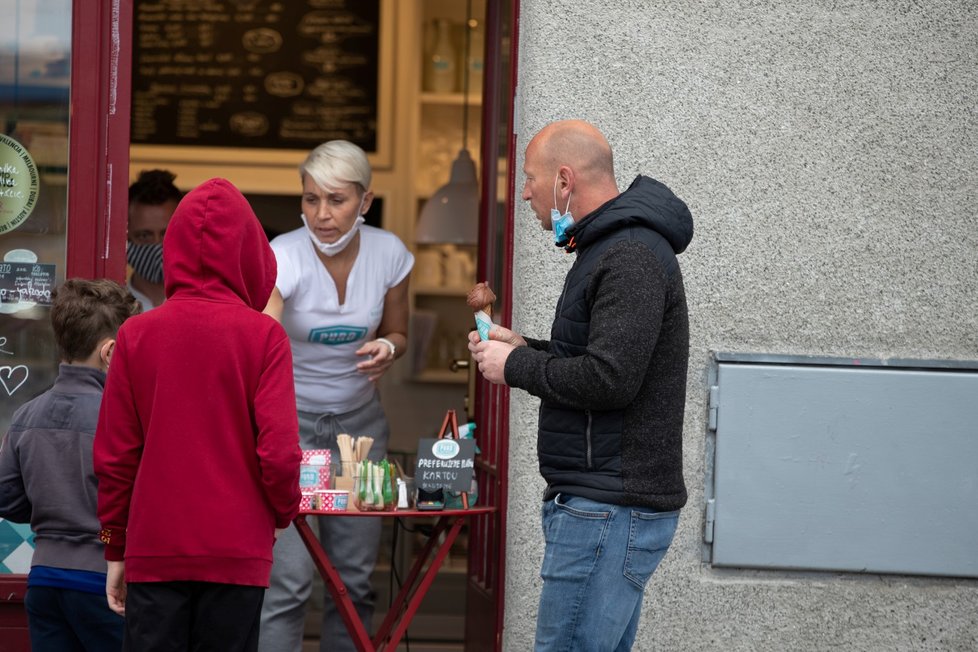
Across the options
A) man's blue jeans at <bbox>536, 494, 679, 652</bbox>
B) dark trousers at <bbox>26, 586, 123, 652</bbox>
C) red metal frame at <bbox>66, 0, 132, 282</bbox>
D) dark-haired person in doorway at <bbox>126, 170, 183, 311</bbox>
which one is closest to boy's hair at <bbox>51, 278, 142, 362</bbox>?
dark trousers at <bbox>26, 586, 123, 652</bbox>

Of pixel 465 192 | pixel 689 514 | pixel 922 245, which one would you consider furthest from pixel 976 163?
pixel 465 192

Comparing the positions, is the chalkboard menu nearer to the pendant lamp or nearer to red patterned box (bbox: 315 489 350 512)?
the pendant lamp

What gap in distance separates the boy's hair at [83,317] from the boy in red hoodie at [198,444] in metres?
0.36

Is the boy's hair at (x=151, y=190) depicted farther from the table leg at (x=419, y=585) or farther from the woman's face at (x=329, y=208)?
the table leg at (x=419, y=585)

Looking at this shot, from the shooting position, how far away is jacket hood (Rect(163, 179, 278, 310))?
2855 millimetres

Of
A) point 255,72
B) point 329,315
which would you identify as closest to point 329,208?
point 329,315

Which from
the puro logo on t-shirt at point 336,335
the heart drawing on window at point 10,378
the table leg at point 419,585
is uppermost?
the puro logo on t-shirt at point 336,335

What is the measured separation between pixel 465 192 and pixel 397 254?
70.6 inches

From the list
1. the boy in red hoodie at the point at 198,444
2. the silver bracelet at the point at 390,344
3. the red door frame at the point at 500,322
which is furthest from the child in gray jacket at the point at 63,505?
the red door frame at the point at 500,322

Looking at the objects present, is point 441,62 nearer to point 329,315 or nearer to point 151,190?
point 151,190

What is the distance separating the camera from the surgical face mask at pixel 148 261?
193 inches

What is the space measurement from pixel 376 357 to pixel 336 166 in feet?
2.15

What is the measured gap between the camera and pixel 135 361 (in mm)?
2840

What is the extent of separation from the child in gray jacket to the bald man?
110 cm
